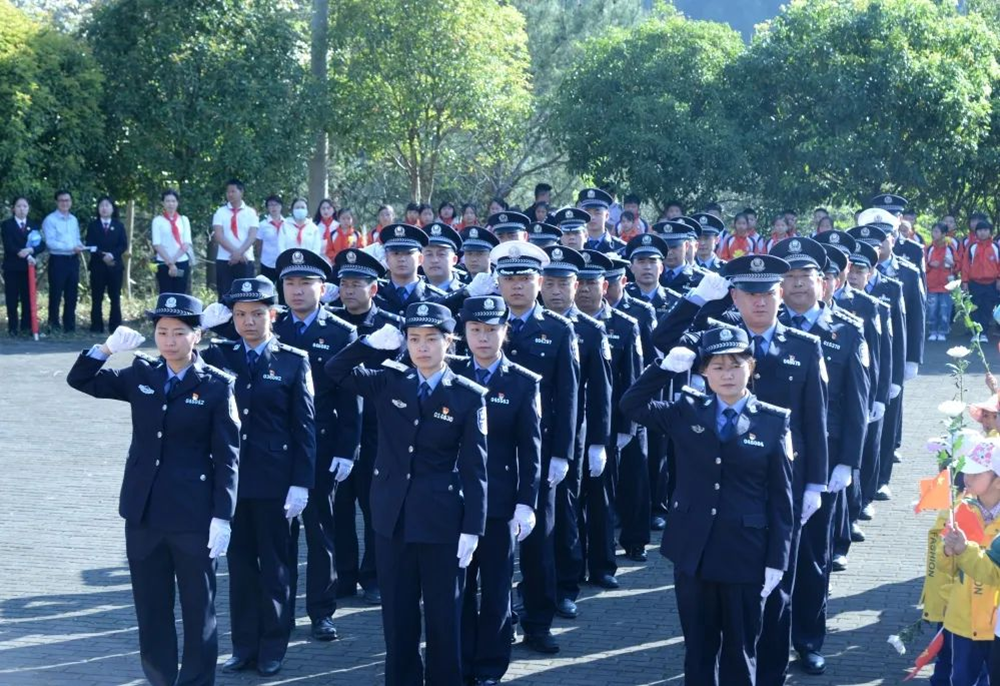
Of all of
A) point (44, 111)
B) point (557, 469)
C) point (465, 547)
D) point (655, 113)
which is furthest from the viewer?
point (655, 113)

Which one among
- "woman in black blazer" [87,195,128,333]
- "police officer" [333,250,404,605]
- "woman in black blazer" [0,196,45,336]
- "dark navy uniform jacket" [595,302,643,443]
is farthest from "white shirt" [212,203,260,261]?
"dark navy uniform jacket" [595,302,643,443]

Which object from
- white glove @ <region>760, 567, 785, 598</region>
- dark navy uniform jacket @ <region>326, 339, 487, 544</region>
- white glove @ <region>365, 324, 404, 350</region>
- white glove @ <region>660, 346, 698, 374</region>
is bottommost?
white glove @ <region>760, 567, 785, 598</region>

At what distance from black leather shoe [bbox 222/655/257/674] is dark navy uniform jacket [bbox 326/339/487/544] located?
1.28 meters

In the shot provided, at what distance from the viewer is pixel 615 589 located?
31.3 feet

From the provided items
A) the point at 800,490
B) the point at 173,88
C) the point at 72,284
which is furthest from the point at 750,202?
the point at 800,490

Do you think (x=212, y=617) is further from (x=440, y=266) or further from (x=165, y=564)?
(x=440, y=266)

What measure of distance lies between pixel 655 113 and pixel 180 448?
17182 mm

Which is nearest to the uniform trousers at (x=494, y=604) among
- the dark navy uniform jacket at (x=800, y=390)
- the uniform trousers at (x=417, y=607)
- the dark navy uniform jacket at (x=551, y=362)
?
the uniform trousers at (x=417, y=607)

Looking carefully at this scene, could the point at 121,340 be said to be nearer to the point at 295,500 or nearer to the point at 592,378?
the point at 295,500

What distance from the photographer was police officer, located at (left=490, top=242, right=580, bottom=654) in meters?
8.27

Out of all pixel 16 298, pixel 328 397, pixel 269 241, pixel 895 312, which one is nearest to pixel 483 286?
pixel 328 397

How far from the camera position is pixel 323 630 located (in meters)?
8.41

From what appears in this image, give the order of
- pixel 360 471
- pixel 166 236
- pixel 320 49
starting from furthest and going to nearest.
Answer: pixel 320 49 → pixel 166 236 → pixel 360 471

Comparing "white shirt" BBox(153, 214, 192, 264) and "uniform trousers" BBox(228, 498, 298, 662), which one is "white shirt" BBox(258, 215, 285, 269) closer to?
"white shirt" BBox(153, 214, 192, 264)
